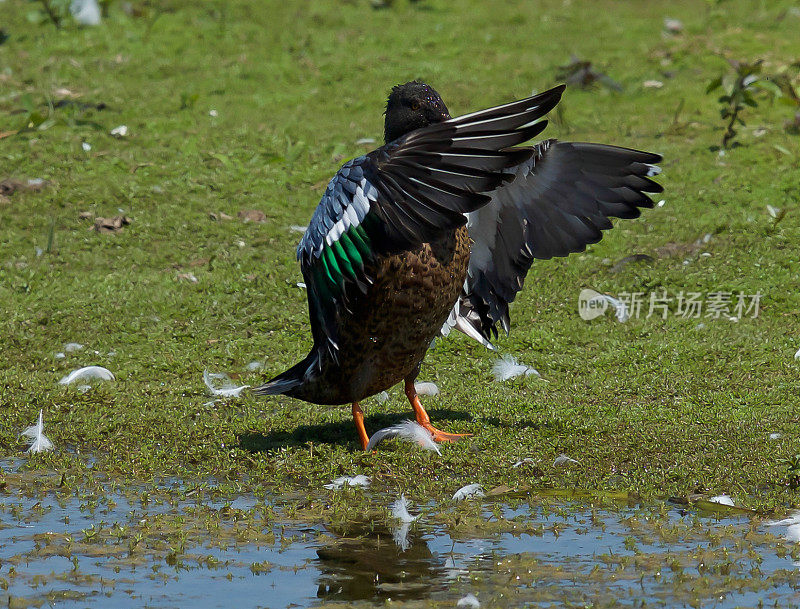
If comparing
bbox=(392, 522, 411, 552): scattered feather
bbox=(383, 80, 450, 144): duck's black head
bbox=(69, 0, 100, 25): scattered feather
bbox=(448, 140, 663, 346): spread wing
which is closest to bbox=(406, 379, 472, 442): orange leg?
bbox=(448, 140, 663, 346): spread wing

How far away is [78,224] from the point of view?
9453 millimetres

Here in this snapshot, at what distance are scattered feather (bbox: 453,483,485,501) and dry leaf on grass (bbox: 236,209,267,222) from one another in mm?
4872

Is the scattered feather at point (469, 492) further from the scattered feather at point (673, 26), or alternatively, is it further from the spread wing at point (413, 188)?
the scattered feather at point (673, 26)

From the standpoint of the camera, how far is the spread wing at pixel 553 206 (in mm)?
6090

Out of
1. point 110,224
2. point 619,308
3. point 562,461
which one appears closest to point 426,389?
point 562,461

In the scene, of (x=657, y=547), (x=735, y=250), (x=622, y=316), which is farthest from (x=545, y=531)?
(x=735, y=250)

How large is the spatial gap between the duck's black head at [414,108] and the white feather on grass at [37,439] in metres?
2.45

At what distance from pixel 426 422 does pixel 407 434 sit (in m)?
0.24

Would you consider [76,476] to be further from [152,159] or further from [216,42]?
[216,42]

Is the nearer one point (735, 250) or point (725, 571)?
point (725, 571)

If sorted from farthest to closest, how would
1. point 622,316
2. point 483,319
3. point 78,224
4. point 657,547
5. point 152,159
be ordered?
point 152,159 → point 78,224 → point 622,316 → point 483,319 → point 657,547

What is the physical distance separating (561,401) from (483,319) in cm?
74

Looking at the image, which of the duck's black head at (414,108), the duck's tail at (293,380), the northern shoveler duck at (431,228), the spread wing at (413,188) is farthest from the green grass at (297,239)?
the duck's black head at (414,108)

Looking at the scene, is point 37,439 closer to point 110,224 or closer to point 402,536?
point 402,536
